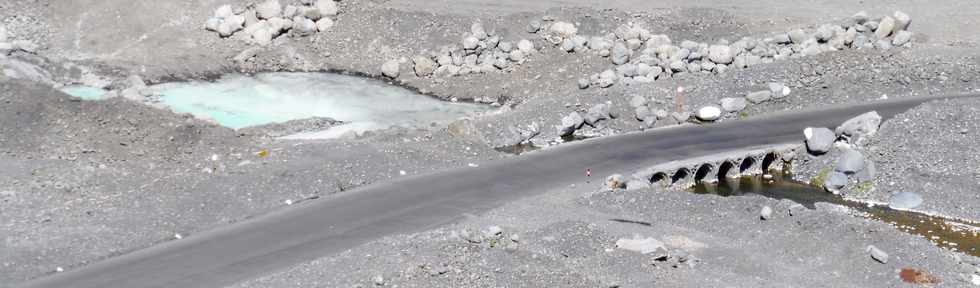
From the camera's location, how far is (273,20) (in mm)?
52094

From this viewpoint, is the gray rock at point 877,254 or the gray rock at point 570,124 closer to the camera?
the gray rock at point 877,254

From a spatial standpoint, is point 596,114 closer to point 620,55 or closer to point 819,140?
point 620,55

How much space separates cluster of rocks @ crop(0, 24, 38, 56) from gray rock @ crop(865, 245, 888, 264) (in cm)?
3567

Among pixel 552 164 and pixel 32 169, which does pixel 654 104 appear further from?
pixel 32 169

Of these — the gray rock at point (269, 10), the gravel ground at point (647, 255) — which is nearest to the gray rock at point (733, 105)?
the gravel ground at point (647, 255)

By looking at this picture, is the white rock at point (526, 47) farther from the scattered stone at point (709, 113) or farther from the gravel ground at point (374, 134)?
the scattered stone at point (709, 113)

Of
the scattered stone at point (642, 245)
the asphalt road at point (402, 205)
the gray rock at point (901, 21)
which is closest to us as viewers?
the scattered stone at point (642, 245)

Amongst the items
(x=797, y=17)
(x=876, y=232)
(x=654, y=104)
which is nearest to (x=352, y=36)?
(x=654, y=104)

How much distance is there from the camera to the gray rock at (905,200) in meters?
35.4

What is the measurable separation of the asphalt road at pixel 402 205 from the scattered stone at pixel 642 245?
5.12m

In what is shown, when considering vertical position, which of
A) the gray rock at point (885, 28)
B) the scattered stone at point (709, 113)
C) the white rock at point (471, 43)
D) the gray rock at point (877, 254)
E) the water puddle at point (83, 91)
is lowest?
the water puddle at point (83, 91)

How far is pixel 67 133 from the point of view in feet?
127

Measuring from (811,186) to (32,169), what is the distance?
24.3 m

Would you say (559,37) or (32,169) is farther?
(559,37)
